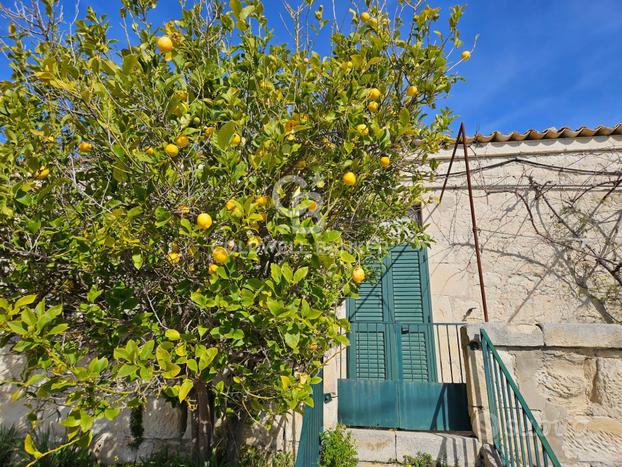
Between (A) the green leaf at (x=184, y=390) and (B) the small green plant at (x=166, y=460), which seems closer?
(A) the green leaf at (x=184, y=390)

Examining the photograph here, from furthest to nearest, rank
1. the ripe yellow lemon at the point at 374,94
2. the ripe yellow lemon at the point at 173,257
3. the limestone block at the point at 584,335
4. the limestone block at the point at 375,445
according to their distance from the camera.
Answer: the limestone block at the point at 375,445 < the limestone block at the point at 584,335 < the ripe yellow lemon at the point at 374,94 < the ripe yellow lemon at the point at 173,257

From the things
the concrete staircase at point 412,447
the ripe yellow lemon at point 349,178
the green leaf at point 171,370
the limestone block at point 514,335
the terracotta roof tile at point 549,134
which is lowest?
the concrete staircase at point 412,447

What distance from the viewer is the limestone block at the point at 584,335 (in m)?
3.14

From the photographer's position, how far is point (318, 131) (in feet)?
7.86

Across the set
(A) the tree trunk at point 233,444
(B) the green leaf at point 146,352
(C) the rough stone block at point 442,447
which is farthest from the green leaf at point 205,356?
(C) the rough stone block at point 442,447

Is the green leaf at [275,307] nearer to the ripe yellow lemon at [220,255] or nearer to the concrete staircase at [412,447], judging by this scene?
the ripe yellow lemon at [220,255]

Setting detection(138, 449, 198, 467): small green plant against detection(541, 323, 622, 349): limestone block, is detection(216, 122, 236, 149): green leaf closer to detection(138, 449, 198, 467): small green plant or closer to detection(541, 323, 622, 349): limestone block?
detection(138, 449, 198, 467): small green plant

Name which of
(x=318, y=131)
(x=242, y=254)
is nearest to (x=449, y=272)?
(x=318, y=131)

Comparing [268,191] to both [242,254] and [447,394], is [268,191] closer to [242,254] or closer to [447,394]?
[242,254]

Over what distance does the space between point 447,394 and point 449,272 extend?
190cm

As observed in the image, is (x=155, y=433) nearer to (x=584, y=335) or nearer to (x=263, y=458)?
(x=263, y=458)

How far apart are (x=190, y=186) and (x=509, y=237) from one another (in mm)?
5071

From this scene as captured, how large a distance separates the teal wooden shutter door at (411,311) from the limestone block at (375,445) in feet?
3.03

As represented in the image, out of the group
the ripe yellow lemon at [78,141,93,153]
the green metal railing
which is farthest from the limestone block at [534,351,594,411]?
the ripe yellow lemon at [78,141,93,153]
